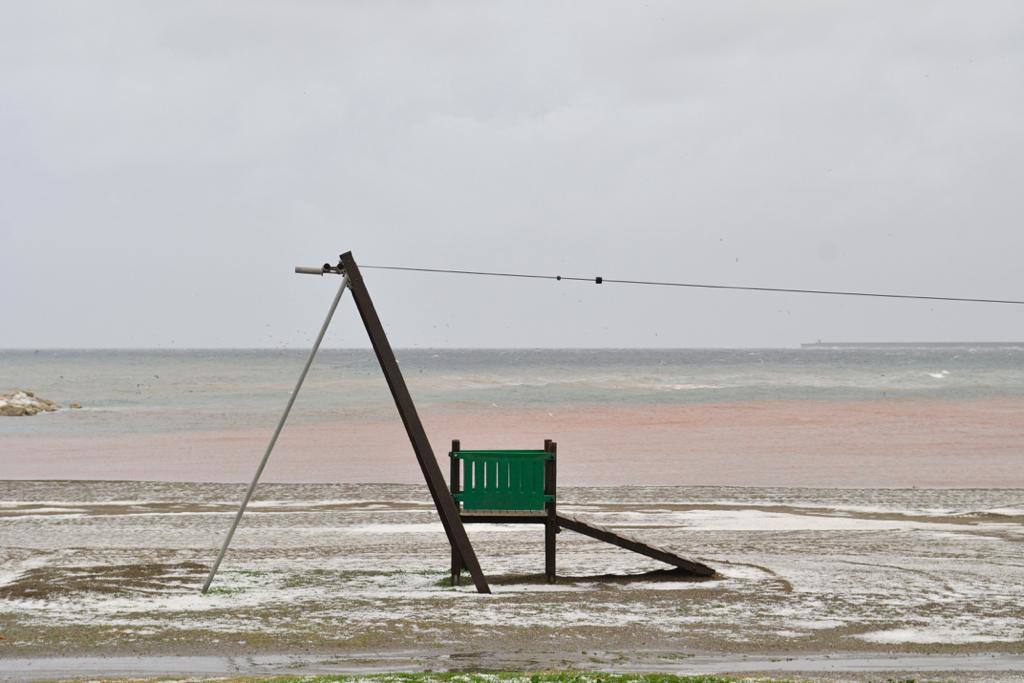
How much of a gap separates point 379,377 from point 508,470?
9895 centimetres

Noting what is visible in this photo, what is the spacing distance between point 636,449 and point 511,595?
91.5ft

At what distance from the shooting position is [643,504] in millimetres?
23406

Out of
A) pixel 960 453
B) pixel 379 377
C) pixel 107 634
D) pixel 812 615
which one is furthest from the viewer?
pixel 379 377

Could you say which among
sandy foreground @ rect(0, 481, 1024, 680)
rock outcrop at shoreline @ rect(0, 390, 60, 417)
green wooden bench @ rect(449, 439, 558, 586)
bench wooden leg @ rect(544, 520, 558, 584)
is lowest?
sandy foreground @ rect(0, 481, 1024, 680)

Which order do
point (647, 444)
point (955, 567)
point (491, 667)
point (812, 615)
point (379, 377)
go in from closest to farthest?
point (491, 667), point (812, 615), point (955, 567), point (647, 444), point (379, 377)

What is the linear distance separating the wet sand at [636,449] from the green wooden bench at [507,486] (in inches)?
579

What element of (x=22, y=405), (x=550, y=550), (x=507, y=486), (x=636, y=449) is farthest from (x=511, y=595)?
(x=22, y=405)

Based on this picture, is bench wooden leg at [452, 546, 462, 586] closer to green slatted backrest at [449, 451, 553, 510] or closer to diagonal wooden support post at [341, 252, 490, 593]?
diagonal wooden support post at [341, 252, 490, 593]

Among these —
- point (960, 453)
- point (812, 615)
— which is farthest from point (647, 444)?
point (812, 615)

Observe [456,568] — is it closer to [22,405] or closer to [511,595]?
[511,595]

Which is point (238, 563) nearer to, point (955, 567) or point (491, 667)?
point (491, 667)

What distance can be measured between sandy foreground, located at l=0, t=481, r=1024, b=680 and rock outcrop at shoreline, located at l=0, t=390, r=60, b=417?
140 feet

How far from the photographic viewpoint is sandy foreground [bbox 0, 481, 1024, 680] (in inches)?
408

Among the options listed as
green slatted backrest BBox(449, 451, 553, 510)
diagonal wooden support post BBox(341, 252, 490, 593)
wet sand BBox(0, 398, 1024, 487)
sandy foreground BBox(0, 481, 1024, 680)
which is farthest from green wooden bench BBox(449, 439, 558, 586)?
wet sand BBox(0, 398, 1024, 487)
